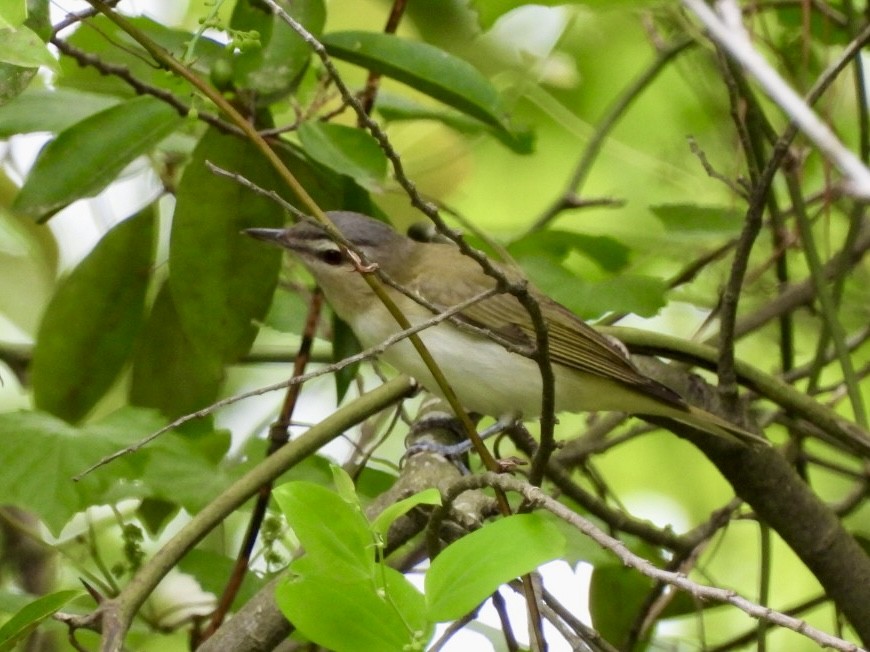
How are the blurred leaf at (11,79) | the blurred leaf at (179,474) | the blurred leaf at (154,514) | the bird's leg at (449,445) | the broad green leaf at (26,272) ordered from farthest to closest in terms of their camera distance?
the broad green leaf at (26,272) < the blurred leaf at (154,514) < the bird's leg at (449,445) < the blurred leaf at (179,474) < the blurred leaf at (11,79)

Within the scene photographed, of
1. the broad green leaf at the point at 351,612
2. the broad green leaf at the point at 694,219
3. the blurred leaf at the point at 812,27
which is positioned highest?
the blurred leaf at the point at 812,27

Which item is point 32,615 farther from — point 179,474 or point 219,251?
point 219,251

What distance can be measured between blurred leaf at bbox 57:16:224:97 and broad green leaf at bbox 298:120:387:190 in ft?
0.87

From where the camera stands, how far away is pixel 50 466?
2254mm

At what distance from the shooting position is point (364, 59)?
8.49 feet

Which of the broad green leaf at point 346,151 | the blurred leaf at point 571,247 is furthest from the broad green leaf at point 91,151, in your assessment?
the blurred leaf at point 571,247

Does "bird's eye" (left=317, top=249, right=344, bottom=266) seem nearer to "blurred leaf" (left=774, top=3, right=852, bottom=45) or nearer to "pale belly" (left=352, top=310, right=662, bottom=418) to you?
"pale belly" (left=352, top=310, right=662, bottom=418)

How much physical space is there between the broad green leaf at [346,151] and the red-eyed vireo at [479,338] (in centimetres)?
26

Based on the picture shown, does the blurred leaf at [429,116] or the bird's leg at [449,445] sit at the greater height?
the blurred leaf at [429,116]

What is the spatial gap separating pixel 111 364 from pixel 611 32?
2275mm

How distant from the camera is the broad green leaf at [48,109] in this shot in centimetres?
249

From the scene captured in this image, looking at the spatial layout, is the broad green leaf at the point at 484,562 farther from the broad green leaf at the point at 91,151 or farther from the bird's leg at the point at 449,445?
the broad green leaf at the point at 91,151

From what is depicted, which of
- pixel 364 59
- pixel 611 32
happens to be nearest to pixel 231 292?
pixel 364 59

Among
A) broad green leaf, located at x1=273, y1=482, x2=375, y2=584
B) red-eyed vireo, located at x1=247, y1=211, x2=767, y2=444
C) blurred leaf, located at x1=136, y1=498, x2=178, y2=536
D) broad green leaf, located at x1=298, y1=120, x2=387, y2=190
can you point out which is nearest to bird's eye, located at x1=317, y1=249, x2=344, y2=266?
red-eyed vireo, located at x1=247, y1=211, x2=767, y2=444
